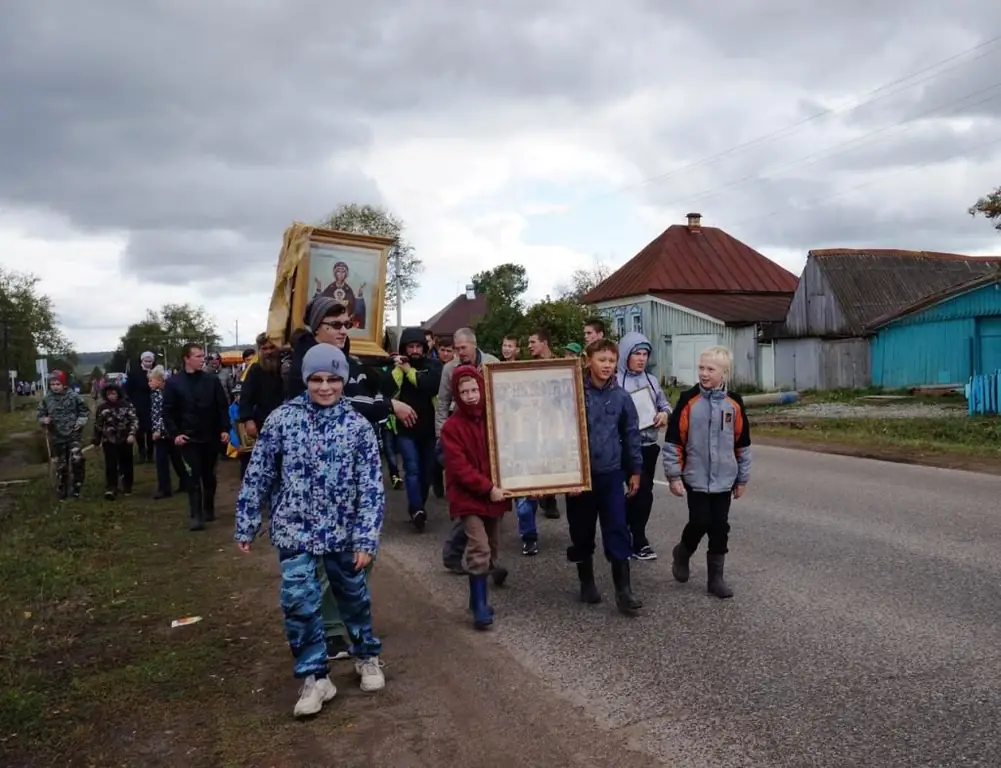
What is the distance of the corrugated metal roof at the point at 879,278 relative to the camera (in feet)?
116

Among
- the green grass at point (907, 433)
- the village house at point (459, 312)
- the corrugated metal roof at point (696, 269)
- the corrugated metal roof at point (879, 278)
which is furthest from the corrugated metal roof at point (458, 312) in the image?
the green grass at point (907, 433)

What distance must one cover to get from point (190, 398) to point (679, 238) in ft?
140

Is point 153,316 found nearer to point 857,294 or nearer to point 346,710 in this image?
point 857,294

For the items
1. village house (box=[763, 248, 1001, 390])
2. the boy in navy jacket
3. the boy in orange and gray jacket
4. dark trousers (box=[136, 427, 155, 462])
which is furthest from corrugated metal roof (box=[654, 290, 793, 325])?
the boy in navy jacket

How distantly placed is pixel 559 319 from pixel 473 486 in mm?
31176

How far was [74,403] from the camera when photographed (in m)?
12.7

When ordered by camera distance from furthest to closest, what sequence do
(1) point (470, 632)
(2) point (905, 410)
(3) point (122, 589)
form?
(2) point (905, 410)
(3) point (122, 589)
(1) point (470, 632)

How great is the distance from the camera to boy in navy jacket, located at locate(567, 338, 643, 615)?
625 centimetres

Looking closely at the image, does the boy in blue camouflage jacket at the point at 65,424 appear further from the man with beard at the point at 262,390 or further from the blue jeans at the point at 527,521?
the blue jeans at the point at 527,521

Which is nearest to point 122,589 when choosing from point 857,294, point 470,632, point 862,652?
point 470,632

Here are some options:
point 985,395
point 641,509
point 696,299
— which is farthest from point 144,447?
point 696,299

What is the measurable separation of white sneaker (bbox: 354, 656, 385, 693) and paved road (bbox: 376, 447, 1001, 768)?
0.85 meters

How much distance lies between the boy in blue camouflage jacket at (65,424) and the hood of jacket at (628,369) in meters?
8.11

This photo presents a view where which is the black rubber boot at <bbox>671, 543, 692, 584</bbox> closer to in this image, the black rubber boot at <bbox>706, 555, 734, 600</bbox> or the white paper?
the black rubber boot at <bbox>706, 555, 734, 600</bbox>
